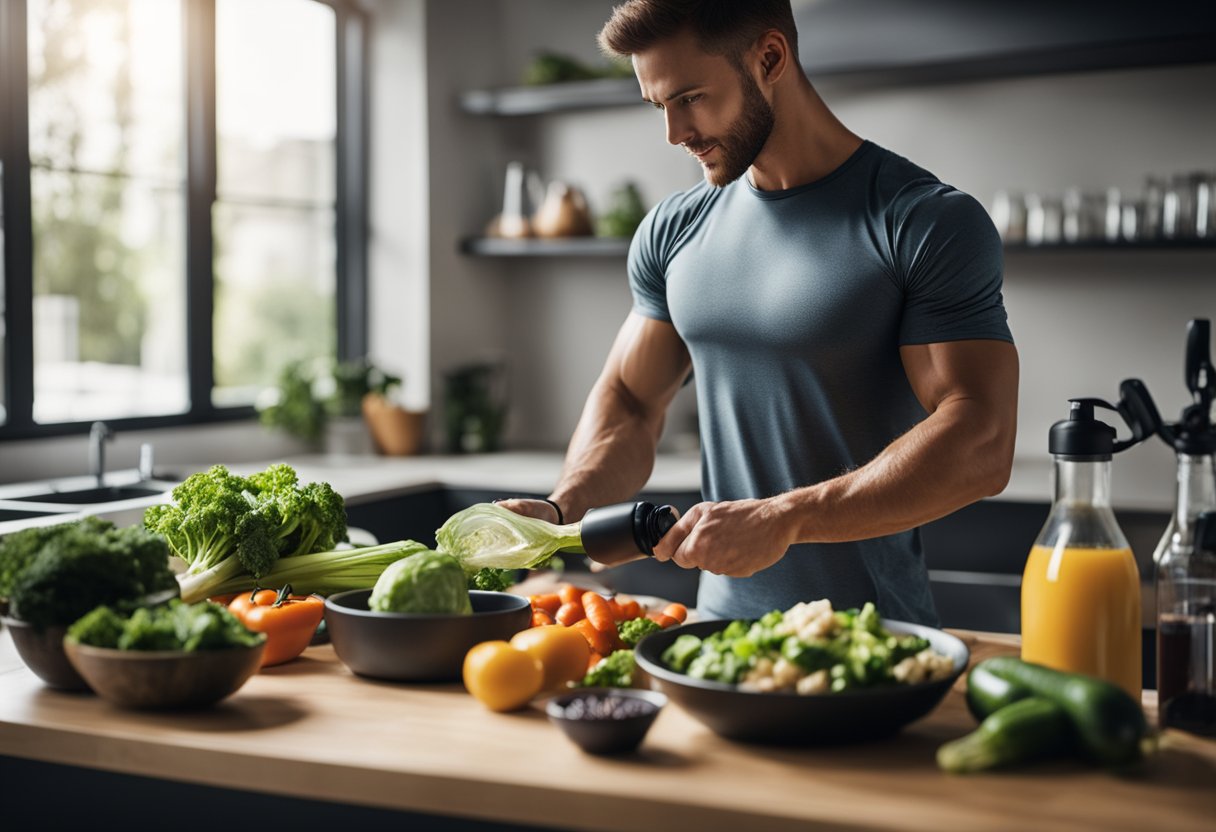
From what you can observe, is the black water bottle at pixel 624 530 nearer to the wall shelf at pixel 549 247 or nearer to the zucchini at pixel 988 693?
the zucchini at pixel 988 693

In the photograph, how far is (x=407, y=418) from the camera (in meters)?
4.58

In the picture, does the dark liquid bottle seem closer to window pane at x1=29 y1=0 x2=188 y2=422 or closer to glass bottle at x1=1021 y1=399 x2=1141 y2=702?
glass bottle at x1=1021 y1=399 x2=1141 y2=702

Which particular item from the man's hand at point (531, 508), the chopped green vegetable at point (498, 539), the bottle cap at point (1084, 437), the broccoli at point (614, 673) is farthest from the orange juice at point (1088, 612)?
the man's hand at point (531, 508)

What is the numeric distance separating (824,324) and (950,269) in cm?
23

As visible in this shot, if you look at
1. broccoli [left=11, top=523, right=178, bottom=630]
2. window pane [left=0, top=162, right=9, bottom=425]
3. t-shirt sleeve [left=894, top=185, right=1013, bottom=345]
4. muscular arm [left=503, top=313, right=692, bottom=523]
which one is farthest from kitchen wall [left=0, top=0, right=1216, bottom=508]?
broccoli [left=11, top=523, right=178, bottom=630]

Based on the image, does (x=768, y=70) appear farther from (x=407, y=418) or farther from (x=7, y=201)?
(x=407, y=418)

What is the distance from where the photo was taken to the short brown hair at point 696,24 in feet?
6.57

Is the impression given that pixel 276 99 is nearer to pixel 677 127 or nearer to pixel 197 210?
pixel 197 210

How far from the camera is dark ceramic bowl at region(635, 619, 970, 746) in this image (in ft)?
4.25

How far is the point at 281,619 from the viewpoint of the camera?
66.9 inches

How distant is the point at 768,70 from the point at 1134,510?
2.00m

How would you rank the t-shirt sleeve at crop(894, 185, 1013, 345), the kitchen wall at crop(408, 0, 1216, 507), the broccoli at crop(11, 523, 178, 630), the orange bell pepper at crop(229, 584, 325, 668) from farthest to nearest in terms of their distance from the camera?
the kitchen wall at crop(408, 0, 1216, 507) < the t-shirt sleeve at crop(894, 185, 1013, 345) < the orange bell pepper at crop(229, 584, 325, 668) < the broccoli at crop(11, 523, 178, 630)

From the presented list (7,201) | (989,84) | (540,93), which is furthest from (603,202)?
(7,201)

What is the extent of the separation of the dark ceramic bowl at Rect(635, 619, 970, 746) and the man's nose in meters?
0.99
